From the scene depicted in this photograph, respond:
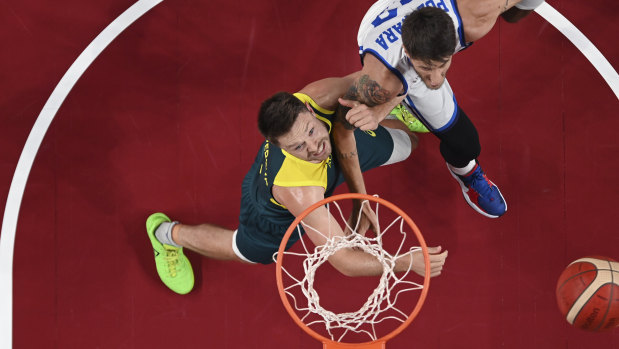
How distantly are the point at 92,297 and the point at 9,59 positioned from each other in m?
1.93

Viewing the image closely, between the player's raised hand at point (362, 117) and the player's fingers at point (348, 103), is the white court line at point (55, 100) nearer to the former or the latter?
the player's fingers at point (348, 103)

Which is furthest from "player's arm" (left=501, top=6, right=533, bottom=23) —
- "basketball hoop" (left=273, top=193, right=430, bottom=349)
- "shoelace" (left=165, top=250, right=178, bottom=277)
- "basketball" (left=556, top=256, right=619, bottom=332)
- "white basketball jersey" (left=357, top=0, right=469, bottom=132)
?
"shoelace" (left=165, top=250, right=178, bottom=277)

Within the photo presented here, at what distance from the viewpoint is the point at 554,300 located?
4203mm

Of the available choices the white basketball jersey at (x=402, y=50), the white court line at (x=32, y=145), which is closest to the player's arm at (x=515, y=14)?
the white basketball jersey at (x=402, y=50)

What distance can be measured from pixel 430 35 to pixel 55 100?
294cm

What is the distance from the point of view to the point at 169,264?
13.4ft

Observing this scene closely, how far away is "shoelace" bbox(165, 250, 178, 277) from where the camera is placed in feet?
13.4

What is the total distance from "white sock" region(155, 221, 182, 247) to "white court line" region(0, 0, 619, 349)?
3.65 feet

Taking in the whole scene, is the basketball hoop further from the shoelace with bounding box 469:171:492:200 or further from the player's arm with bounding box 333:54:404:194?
the shoelace with bounding box 469:171:492:200

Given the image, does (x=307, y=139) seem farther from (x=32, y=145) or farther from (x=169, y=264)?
(x=32, y=145)

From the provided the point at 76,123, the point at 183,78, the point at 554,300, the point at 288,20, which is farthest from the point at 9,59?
the point at 554,300

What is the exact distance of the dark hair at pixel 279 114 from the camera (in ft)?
9.61

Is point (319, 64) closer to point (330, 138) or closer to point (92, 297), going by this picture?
point (330, 138)

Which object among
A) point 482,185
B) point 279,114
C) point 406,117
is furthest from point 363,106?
point 482,185
